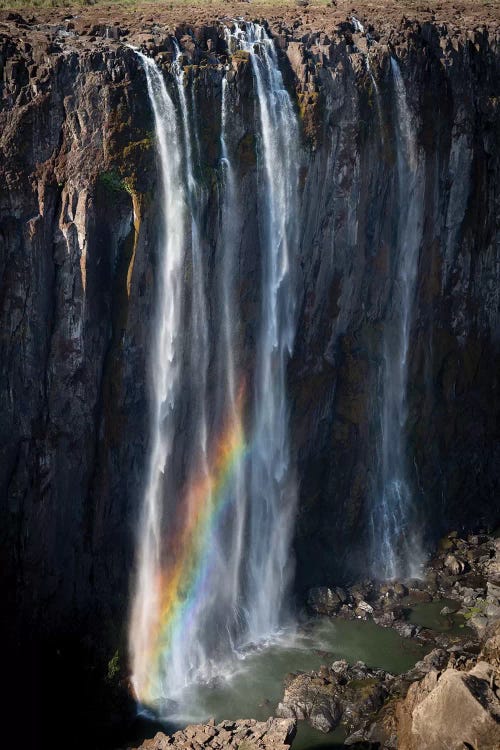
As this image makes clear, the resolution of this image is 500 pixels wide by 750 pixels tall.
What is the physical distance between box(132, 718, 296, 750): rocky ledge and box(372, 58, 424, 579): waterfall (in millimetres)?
11098

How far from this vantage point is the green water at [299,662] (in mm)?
25641

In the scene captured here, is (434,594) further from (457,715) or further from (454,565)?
(457,715)

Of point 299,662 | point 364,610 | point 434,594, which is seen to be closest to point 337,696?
point 299,662

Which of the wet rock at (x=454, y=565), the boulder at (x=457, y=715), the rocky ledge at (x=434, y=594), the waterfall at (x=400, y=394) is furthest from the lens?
the wet rock at (x=454, y=565)

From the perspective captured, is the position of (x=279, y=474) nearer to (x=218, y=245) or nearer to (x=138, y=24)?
(x=218, y=245)

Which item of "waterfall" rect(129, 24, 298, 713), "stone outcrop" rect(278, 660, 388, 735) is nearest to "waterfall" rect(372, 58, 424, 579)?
"waterfall" rect(129, 24, 298, 713)

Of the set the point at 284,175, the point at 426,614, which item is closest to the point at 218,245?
the point at 284,175

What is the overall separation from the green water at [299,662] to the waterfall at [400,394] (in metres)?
4.34

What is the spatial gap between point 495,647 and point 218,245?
14459 millimetres

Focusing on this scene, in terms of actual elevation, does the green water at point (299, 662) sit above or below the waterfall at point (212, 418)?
below

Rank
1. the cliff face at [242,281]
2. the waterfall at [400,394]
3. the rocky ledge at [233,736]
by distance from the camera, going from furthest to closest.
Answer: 1. the waterfall at [400,394]
2. the cliff face at [242,281]
3. the rocky ledge at [233,736]

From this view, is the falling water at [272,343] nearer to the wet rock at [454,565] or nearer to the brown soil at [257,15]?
the brown soil at [257,15]

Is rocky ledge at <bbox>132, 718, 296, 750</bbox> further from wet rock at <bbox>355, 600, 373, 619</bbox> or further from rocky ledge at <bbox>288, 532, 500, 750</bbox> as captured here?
wet rock at <bbox>355, 600, 373, 619</bbox>

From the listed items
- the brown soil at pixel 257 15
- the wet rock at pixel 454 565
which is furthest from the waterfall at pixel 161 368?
the wet rock at pixel 454 565
